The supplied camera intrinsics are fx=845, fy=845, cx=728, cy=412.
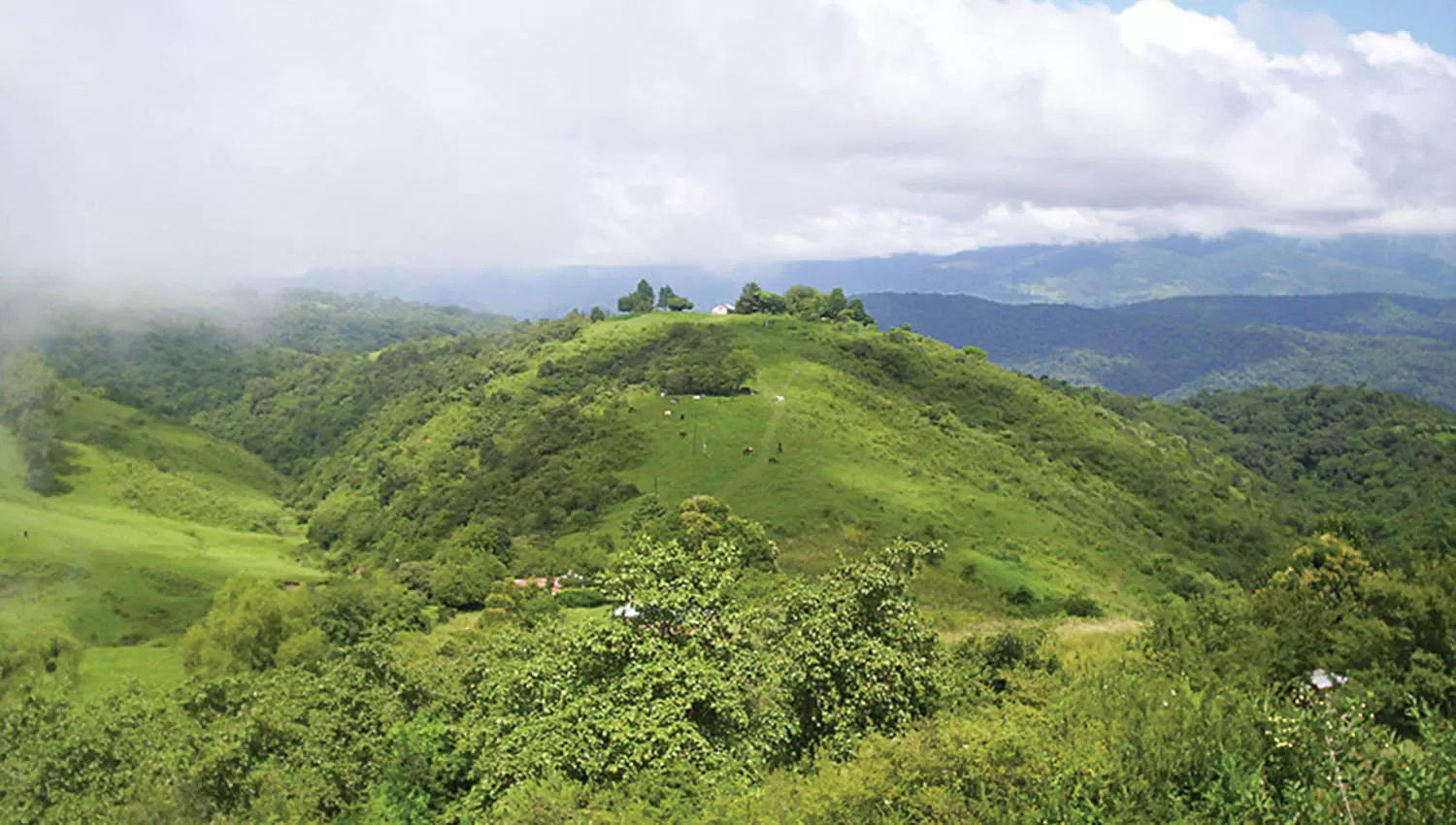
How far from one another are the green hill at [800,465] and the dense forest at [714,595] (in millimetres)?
664

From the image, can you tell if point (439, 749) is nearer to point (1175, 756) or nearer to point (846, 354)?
point (1175, 756)

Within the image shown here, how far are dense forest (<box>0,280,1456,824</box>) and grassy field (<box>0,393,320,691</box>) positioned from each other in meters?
0.55

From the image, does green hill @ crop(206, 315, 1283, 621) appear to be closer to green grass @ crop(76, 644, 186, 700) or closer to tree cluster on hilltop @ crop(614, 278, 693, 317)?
tree cluster on hilltop @ crop(614, 278, 693, 317)

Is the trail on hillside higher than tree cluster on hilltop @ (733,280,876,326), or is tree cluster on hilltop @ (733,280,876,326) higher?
tree cluster on hilltop @ (733,280,876,326)

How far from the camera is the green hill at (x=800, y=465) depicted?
74.0 meters

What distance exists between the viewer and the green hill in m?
74.0

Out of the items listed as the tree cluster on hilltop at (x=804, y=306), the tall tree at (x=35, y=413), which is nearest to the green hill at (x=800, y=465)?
the tree cluster on hilltop at (x=804, y=306)

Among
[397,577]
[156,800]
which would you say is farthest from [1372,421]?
[156,800]

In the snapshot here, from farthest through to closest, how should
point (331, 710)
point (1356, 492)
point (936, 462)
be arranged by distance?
point (1356, 492), point (936, 462), point (331, 710)

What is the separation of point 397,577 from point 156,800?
54.1m

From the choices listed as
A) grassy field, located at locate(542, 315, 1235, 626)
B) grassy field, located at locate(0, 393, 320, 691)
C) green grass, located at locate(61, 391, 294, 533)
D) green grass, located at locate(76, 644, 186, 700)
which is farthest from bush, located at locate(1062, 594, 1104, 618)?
green grass, located at locate(61, 391, 294, 533)

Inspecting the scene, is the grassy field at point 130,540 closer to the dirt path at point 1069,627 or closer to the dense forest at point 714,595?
the dense forest at point 714,595

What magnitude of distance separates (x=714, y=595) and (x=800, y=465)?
2590 inches

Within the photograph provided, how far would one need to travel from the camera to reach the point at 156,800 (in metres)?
21.0
